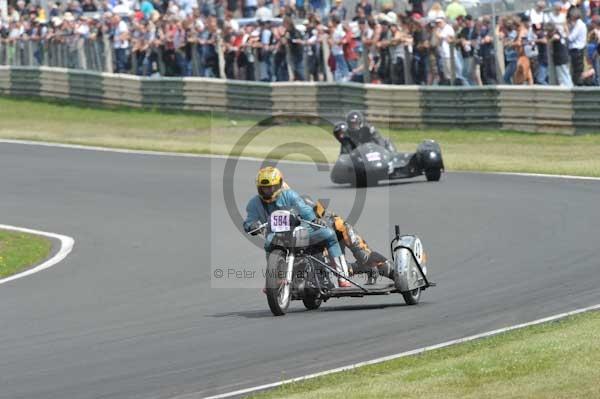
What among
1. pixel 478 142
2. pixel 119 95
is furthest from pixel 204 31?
pixel 478 142

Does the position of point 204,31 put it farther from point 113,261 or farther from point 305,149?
point 113,261

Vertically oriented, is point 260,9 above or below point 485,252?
above

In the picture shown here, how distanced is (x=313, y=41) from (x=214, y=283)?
55.1ft

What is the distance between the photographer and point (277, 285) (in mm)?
12797

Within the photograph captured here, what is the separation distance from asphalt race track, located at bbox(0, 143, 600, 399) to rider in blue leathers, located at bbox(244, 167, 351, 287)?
609 millimetres

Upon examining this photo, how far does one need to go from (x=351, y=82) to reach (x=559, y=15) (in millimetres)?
5859

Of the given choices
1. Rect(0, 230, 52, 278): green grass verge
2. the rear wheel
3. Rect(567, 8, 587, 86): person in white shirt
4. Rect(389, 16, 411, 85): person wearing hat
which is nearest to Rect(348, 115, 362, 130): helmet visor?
the rear wheel

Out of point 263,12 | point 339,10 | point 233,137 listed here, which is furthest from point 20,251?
point 263,12

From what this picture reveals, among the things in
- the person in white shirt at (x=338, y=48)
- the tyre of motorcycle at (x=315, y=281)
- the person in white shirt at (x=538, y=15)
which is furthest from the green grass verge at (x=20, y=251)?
the person in white shirt at (x=338, y=48)

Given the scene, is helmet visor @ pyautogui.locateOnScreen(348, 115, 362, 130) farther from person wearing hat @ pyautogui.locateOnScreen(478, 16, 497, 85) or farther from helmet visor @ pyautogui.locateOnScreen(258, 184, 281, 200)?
helmet visor @ pyautogui.locateOnScreen(258, 184, 281, 200)

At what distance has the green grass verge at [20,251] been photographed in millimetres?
17781

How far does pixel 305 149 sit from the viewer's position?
30109 millimetres

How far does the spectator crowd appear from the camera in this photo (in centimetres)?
2791

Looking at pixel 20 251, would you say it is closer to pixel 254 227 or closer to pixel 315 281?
pixel 254 227
